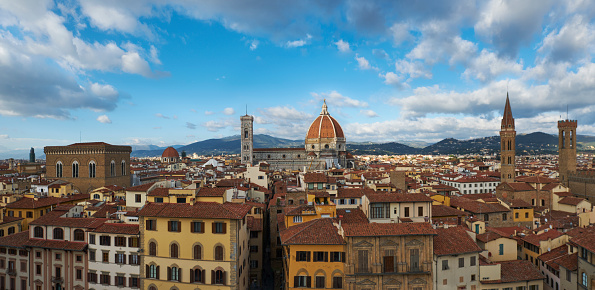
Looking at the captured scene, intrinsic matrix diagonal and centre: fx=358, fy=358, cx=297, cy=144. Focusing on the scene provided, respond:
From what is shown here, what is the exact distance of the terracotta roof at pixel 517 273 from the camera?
2431 centimetres

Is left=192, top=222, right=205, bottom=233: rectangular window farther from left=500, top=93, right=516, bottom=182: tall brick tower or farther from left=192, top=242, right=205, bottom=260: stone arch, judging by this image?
left=500, top=93, right=516, bottom=182: tall brick tower

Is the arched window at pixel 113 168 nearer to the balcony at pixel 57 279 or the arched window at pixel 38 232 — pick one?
the arched window at pixel 38 232

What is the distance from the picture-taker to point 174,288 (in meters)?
25.6

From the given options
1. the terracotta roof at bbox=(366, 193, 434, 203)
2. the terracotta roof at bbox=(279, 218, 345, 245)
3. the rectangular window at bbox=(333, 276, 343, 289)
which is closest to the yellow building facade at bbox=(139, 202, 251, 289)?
the terracotta roof at bbox=(279, 218, 345, 245)

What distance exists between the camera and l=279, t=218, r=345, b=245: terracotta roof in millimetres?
22812

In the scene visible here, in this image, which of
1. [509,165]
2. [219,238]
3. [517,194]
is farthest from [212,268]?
[509,165]

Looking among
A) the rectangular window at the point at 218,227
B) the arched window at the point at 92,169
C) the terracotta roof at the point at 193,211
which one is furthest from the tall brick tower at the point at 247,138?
the rectangular window at the point at 218,227

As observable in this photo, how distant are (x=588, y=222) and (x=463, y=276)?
94.3 feet

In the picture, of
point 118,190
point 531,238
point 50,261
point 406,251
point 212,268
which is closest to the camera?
point 406,251

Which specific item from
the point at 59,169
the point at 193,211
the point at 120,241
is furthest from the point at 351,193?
the point at 59,169

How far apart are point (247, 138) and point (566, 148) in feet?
331

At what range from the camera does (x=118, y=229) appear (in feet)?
90.8

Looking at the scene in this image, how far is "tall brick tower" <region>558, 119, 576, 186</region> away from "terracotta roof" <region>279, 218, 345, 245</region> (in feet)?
233

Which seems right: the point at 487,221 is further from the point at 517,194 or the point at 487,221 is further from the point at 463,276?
the point at 463,276
